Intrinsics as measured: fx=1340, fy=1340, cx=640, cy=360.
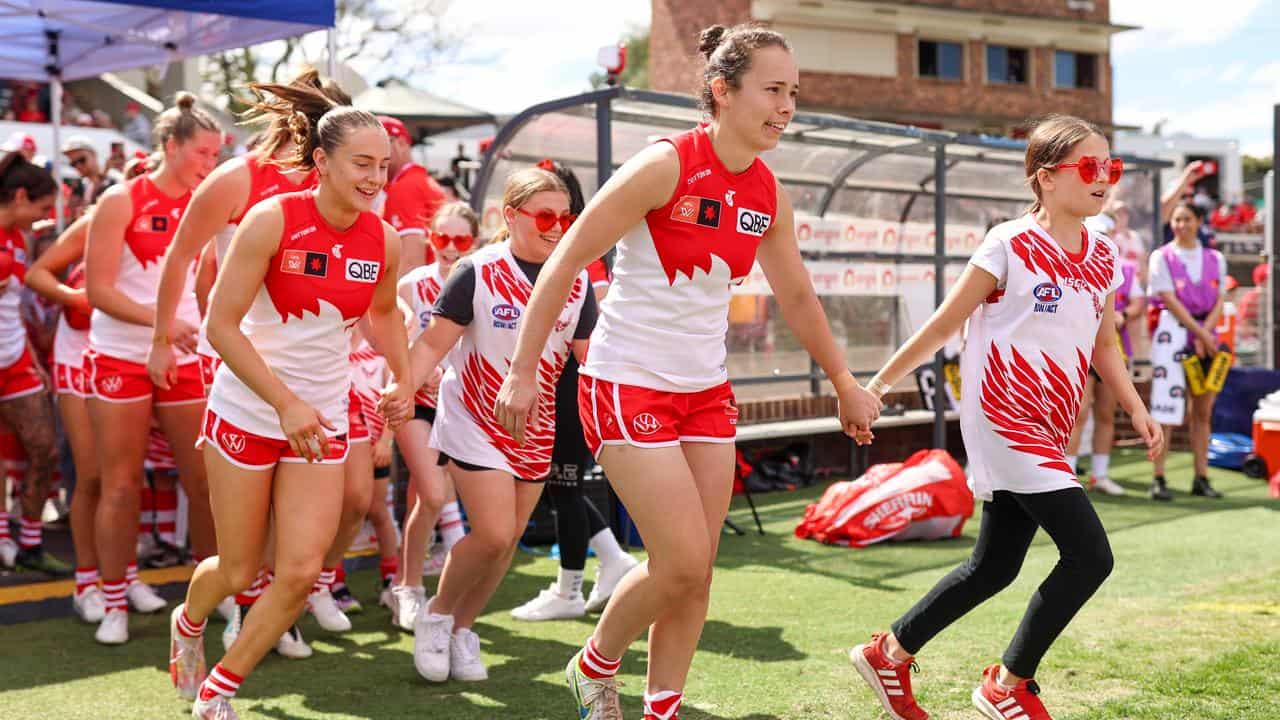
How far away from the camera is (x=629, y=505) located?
3.55 m

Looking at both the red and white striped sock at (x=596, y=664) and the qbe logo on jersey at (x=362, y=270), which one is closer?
the red and white striped sock at (x=596, y=664)

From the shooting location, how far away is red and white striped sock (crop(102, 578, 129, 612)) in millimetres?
5629

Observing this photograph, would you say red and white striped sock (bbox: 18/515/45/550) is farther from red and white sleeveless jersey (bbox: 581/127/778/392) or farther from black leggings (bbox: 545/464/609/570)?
red and white sleeveless jersey (bbox: 581/127/778/392)

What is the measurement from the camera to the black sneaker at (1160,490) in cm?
965

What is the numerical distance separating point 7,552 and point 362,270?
12.6 ft

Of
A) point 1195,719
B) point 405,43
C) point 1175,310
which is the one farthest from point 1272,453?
point 405,43

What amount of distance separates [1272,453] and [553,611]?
6908mm

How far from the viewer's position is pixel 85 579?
5.98 m

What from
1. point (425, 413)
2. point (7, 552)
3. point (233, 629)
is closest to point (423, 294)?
point (425, 413)

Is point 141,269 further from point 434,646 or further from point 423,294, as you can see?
point 434,646

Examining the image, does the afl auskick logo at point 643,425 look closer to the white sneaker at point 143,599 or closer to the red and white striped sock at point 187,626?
the red and white striped sock at point 187,626

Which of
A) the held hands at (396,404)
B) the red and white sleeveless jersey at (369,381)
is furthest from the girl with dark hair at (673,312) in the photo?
the red and white sleeveless jersey at (369,381)

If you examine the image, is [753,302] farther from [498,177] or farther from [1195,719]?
[1195,719]

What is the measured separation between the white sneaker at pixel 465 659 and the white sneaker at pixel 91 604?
1885mm
